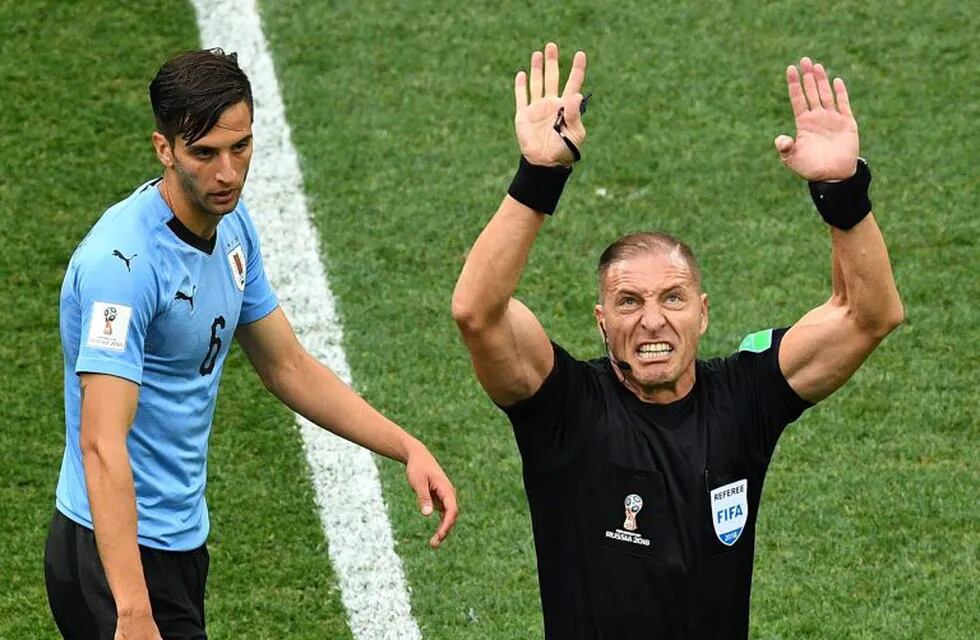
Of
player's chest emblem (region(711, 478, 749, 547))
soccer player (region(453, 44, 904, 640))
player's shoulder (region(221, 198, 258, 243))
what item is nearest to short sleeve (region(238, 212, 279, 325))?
player's shoulder (region(221, 198, 258, 243))

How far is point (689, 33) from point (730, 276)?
2.04 meters

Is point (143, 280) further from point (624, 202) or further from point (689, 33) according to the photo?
point (689, 33)

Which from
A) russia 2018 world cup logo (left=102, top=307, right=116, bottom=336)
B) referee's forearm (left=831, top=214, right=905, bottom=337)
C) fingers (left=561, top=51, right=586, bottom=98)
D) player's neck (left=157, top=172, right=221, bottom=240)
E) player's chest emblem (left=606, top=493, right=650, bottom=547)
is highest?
fingers (left=561, top=51, right=586, bottom=98)

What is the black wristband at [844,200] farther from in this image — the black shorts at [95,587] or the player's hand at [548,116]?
the black shorts at [95,587]

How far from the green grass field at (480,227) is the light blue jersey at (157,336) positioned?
1836 millimetres

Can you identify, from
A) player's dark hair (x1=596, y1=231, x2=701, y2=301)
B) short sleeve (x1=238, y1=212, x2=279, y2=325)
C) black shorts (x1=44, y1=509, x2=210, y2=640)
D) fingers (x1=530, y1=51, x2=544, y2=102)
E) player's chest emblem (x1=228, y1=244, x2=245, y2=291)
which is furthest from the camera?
short sleeve (x1=238, y1=212, x2=279, y2=325)

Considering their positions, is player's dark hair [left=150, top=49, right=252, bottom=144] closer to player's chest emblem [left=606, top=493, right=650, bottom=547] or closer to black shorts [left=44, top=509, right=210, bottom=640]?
black shorts [left=44, top=509, right=210, bottom=640]

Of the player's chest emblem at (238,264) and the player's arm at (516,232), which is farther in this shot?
the player's chest emblem at (238,264)

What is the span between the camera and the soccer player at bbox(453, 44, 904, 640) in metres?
4.33

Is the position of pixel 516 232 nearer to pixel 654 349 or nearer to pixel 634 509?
pixel 654 349

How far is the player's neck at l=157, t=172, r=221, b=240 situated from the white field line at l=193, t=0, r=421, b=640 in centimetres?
220

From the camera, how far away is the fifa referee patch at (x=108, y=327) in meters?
4.31

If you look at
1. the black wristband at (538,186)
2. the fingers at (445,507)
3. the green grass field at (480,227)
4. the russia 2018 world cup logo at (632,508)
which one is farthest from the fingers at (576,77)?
the green grass field at (480,227)

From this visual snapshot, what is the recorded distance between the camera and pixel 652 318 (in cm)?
439
